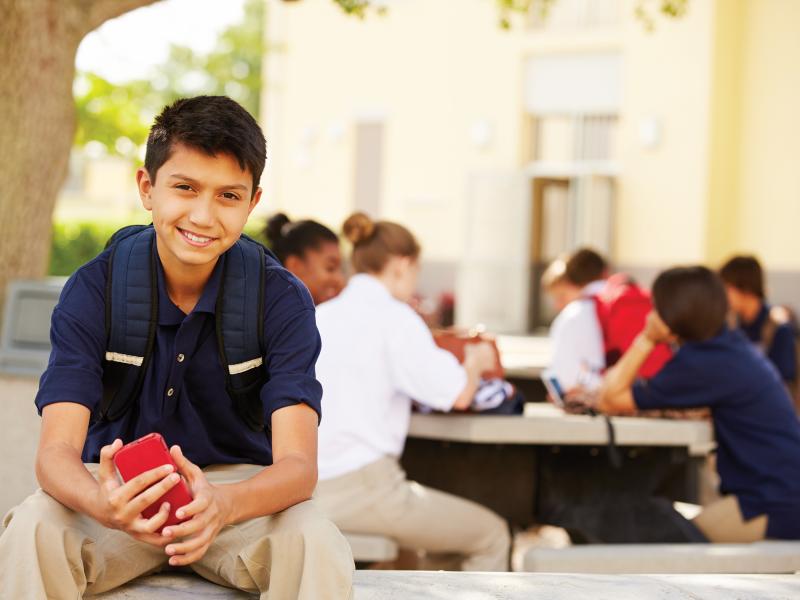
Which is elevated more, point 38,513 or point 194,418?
point 194,418

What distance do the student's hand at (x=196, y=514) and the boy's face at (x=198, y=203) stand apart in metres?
0.47

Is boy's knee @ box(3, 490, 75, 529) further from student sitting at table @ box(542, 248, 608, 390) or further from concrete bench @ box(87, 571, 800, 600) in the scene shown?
→ student sitting at table @ box(542, 248, 608, 390)

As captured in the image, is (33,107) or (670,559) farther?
(33,107)

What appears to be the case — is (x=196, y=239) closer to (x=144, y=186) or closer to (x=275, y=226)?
(x=144, y=186)

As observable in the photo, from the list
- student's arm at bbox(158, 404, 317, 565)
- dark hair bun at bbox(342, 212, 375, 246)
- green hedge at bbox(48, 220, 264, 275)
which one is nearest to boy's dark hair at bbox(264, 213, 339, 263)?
dark hair bun at bbox(342, 212, 375, 246)

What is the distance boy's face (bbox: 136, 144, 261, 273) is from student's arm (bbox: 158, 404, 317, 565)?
0.37 meters

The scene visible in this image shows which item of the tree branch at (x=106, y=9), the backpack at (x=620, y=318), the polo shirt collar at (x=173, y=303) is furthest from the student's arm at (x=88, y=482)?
the backpack at (x=620, y=318)

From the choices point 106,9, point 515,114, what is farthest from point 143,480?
point 515,114

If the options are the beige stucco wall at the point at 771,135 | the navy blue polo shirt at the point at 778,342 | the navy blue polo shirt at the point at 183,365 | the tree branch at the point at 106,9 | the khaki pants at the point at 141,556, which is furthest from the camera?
the beige stucco wall at the point at 771,135

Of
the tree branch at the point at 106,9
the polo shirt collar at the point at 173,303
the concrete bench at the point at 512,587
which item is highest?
the tree branch at the point at 106,9

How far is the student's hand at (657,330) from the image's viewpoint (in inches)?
190

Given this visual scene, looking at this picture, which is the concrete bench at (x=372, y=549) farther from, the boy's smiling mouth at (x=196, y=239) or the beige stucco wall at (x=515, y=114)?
the beige stucco wall at (x=515, y=114)

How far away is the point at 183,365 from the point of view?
8.59 feet

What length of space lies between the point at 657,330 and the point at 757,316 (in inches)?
124
